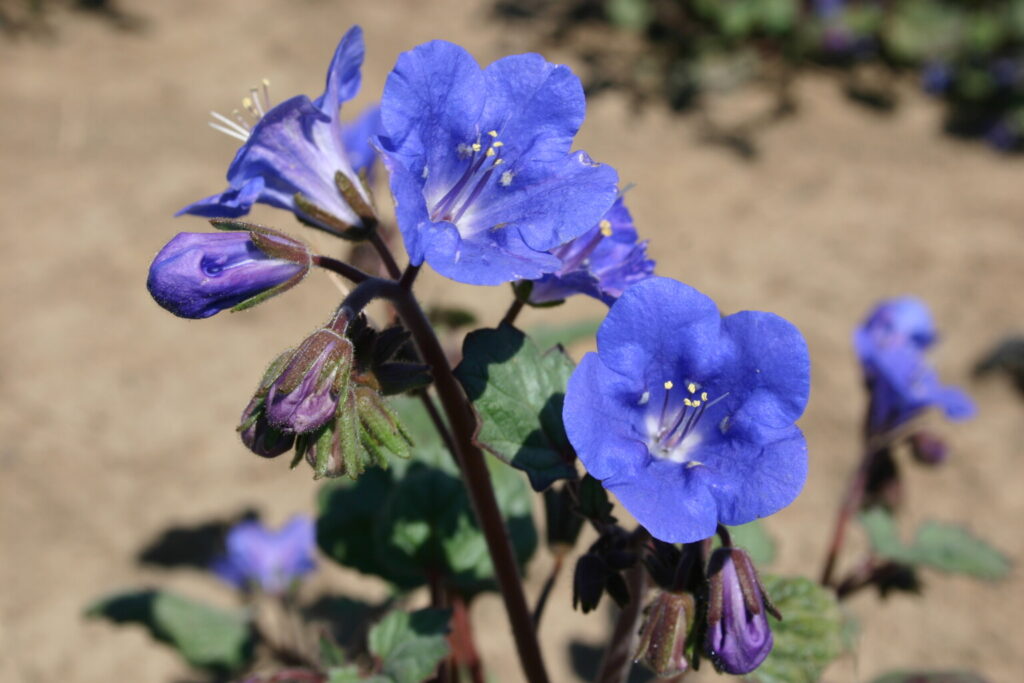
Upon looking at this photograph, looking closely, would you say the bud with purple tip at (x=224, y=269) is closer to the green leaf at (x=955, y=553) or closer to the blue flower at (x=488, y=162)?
the blue flower at (x=488, y=162)

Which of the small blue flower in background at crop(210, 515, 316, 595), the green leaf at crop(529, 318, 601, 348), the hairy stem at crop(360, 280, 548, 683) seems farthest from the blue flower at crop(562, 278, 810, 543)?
the small blue flower in background at crop(210, 515, 316, 595)

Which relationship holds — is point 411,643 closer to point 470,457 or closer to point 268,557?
point 470,457

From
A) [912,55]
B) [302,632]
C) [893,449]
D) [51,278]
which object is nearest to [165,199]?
[51,278]

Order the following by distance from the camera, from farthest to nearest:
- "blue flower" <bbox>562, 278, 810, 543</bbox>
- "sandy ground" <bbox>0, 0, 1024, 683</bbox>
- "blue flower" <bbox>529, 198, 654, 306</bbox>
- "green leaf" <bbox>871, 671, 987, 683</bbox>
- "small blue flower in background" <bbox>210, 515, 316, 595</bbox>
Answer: "sandy ground" <bbox>0, 0, 1024, 683</bbox> → "small blue flower in background" <bbox>210, 515, 316, 595</bbox> → "green leaf" <bbox>871, 671, 987, 683</bbox> → "blue flower" <bbox>529, 198, 654, 306</bbox> → "blue flower" <bbox>562, 278, 810, 543</bbox>

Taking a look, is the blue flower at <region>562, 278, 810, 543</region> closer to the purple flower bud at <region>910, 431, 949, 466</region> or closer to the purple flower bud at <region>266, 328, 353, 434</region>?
the purple flower bud at <region>266, 328, 353, 434</region>

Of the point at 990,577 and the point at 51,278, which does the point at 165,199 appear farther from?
the point at 990,577

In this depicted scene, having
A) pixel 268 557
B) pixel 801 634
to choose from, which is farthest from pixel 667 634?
pixel 268 557
